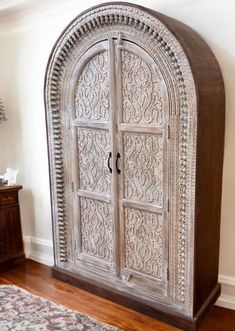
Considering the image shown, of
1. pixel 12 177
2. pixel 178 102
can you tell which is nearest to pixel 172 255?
pixel 178 102

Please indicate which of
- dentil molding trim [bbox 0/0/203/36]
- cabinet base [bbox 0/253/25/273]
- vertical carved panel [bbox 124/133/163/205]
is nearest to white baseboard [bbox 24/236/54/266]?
cabinet base [bbox 0/253/25/273]

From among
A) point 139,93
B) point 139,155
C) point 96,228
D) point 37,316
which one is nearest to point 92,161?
point 139,155

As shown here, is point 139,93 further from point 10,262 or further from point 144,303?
point 10,262

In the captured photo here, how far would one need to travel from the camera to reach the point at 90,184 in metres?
2.70

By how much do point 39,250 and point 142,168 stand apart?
1676 millimetres

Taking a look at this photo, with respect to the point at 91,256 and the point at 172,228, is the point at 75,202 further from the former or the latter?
the point at 172,228

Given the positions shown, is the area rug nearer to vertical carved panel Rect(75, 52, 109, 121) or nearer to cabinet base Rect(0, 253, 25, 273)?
cabinet base Rect(0, 253, 25, 273)

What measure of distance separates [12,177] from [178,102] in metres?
1.88

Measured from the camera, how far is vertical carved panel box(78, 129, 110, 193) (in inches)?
A: 101

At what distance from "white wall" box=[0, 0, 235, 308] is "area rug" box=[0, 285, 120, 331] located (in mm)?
704

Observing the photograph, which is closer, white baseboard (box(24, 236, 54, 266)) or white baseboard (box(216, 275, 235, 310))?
white baseboard (box(216, 275, 235, 310))

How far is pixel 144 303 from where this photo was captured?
2.48 meters

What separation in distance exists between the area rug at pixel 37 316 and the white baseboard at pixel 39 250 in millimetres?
598

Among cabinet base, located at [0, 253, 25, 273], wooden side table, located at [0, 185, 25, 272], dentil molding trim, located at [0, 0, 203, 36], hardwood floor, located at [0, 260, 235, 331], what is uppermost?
dentil molding trim, located at [0, 0, 203, 36]
